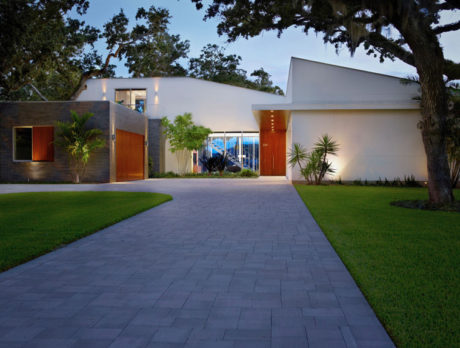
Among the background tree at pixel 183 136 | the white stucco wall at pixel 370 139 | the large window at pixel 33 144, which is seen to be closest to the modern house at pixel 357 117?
the white stucco wall at pixel 370 139

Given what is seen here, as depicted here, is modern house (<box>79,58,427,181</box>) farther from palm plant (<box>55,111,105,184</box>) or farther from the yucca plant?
palm plant (<box>55,111,105,184</box>)

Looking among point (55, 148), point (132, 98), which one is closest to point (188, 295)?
point (55, 148)

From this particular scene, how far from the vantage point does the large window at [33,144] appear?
16516mm

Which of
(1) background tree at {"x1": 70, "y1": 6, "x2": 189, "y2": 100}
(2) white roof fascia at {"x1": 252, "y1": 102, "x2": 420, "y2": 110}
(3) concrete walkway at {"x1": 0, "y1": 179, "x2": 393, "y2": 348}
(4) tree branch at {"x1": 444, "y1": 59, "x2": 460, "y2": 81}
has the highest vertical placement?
(1) background tree at {"x1": 70, "y1": 6, "x2": 189, "y2": 100}

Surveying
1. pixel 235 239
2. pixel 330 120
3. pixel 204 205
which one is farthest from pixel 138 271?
pixel 330 120

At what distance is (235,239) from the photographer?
16.8 ft

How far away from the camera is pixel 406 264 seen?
3.84 meters

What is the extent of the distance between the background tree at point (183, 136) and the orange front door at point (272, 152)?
3.14 metres

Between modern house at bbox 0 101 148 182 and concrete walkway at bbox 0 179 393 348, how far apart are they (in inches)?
448

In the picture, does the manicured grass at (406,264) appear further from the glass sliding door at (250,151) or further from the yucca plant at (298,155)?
the glass sliding door at (250,151)

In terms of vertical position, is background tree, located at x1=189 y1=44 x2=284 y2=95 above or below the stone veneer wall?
above

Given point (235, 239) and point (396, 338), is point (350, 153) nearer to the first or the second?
point (235, 239)

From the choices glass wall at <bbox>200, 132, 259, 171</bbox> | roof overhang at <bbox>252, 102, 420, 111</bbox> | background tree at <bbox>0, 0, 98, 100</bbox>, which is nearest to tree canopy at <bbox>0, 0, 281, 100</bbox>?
background tree at <bbox>0, 0, 98, 100</bbox>

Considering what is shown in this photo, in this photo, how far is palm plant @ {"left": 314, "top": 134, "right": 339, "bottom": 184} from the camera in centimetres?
Answer: 1415
